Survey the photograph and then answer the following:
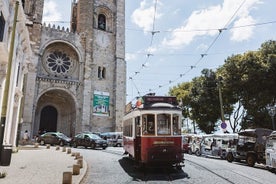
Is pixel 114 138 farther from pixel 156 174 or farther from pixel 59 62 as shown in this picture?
pixel 156 174

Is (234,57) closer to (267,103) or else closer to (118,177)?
(267,103)

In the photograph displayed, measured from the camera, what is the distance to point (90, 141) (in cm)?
2250

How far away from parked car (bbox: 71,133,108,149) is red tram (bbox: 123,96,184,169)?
40.9 ft

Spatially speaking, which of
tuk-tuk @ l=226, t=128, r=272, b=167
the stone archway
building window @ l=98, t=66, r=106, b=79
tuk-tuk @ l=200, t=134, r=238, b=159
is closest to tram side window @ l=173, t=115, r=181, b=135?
tuk-tuk @ l=226, t=128, r=272, b=167

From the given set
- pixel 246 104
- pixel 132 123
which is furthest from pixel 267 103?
pixel 132 123

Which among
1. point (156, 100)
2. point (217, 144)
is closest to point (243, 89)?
point (217, 144)

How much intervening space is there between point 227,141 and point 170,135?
33.2 ft

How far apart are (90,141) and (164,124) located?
1398 cm

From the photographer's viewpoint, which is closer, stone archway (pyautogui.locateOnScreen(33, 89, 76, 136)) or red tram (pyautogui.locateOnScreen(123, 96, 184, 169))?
red tram (pyautogui.locateOnScreen(123, 96, 184, 169))

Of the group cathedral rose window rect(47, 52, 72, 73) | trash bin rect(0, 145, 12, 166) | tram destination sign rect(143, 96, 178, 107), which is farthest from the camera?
cathedral rose window rect(47, 52, 72, 73)

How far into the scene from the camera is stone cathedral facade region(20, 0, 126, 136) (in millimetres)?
29938

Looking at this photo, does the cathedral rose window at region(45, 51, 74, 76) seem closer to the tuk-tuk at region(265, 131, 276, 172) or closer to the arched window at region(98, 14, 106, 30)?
the arched window at region(98, 14, 106, 30)

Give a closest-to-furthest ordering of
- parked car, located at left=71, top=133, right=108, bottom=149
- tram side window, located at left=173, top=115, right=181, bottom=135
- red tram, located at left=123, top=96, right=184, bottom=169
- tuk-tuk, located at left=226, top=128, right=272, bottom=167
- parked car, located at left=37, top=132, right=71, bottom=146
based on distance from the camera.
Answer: red tram, located at left=123, top=96, right=184, bottom=169 → tram side window, located at left=173, top=115, right=181, bottom=135 → tuk-tuk, located at left=226, top=128, right=272, bottom=167 → parked car, located at left=71, top=133, right=108, bottom=149 → parked car, located at left=37, top=132, right=71, bottom=146

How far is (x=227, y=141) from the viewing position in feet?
59.9
